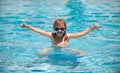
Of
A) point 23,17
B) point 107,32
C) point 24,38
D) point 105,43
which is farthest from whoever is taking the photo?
point 23,17

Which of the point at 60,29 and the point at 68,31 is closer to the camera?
the point at 60,29

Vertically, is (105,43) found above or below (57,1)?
below

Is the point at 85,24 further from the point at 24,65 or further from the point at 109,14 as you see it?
the point at 24,65

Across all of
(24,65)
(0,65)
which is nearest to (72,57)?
(24,65)

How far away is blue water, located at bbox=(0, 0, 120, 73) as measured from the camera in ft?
19.7

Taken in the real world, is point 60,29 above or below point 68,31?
above

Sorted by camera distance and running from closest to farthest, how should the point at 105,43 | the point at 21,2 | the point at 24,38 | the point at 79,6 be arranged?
the point at 105,43, the point at 24,38, the point at 79,6, the point at 21,2

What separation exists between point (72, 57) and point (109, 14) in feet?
18.2

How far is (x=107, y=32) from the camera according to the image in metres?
8.97

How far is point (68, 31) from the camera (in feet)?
30.2

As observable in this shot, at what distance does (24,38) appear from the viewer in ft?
27.4

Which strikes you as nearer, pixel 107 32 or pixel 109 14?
pixel 107 32

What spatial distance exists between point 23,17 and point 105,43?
4324 mm

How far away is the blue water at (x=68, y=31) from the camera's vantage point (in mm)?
6016
